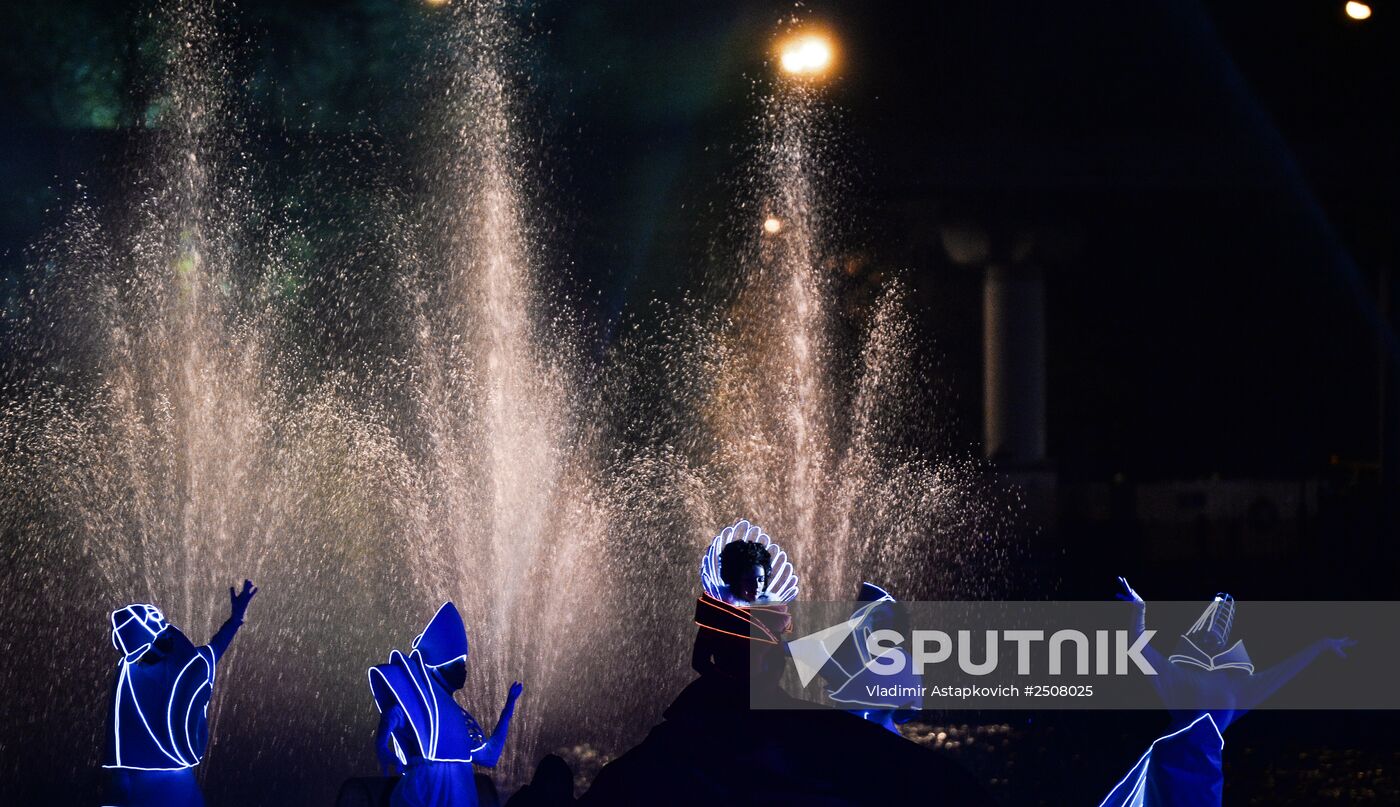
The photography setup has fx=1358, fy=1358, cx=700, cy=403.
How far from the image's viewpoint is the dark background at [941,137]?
1511 cm

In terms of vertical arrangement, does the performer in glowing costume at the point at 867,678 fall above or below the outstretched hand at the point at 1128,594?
below

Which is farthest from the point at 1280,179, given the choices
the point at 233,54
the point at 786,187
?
the point at 233,54

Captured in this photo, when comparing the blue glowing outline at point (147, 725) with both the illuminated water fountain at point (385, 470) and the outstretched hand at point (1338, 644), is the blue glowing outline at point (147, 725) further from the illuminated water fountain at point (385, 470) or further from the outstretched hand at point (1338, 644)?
the outstretched hand at point (1338, 644)

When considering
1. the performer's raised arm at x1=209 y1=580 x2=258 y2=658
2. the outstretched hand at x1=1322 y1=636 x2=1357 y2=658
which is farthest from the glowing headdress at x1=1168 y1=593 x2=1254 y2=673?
the performer's raised arm at x1=209 y1=580 x2=258 y2=658

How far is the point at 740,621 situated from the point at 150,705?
12.0 feet

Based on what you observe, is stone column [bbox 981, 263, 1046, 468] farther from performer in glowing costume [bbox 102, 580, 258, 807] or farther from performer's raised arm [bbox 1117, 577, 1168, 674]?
performer in glowing costume [bbox 102, 580, 258, 807]

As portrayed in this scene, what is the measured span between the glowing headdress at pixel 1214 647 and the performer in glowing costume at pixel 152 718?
4.28 m

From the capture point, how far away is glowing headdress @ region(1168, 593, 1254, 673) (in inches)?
235

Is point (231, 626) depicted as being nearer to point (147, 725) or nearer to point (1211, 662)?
point (147, 725)

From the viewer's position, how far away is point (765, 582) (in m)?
4.18

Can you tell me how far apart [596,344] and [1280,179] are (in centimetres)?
1031

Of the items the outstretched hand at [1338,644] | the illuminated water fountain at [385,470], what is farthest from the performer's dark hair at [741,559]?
the illuminated water fountain at [385,470]

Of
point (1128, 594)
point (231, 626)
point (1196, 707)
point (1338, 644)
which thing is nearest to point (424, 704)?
point (231, 626)

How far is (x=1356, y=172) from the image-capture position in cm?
1961
